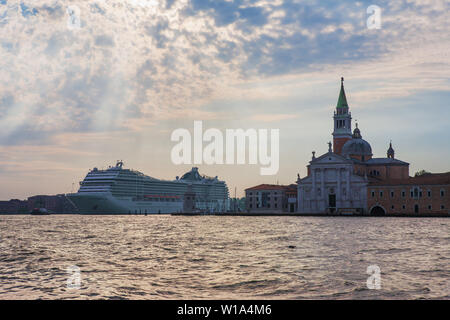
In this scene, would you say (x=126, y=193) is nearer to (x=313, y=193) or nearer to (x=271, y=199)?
(x=271, y=199)

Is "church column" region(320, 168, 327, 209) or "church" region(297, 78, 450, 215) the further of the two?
"church column" region(320, 168, 327, 209)

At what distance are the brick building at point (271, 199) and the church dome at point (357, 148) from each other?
48.6 ft

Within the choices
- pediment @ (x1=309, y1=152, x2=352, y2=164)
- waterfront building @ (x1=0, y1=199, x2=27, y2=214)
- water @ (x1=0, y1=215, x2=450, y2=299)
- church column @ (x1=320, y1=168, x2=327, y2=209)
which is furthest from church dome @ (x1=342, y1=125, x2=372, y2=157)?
waterfront building @ (x1=0, y1=199, x2=27, y2=214)

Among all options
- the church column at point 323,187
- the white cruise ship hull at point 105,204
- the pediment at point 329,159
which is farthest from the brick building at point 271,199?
the white cruise ship hull at point 105,204

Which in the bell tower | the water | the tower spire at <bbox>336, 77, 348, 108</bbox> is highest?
the tower spire at <bbox>336, 77, 348, 108</bbox>

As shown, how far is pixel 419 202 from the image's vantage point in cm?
9888

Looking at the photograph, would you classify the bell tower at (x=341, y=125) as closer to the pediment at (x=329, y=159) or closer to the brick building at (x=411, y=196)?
the pediment at (x=329, y=159)

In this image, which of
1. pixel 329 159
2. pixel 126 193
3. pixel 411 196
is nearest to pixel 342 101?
pixel 329 159

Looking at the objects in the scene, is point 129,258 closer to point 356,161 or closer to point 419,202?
point 419,202

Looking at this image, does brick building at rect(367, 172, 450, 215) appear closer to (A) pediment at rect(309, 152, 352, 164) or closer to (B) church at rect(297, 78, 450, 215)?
(B) church at rect(297, 78, 450, 215)

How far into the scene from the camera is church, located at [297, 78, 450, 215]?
327ft

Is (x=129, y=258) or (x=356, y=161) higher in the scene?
(x=356, y=161)
